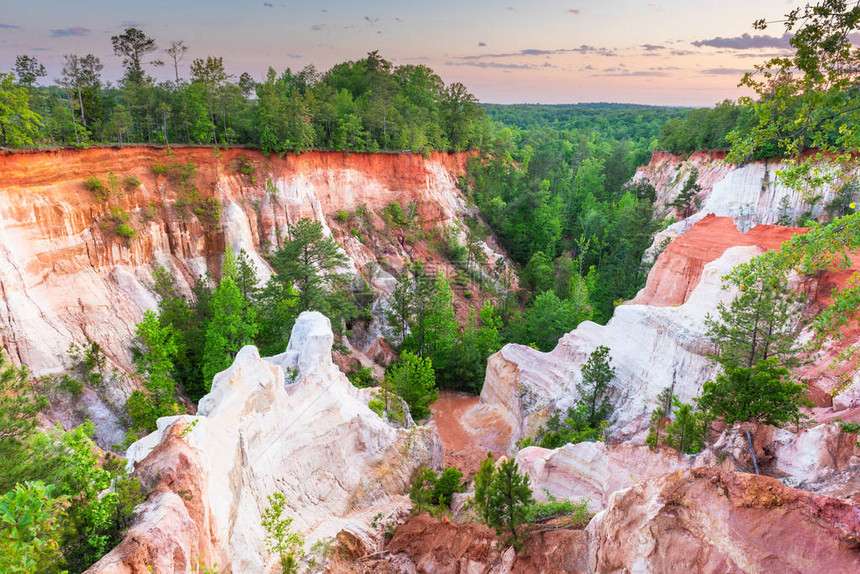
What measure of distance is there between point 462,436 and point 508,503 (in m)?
16.9

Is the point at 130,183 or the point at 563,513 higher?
the point at 130,183

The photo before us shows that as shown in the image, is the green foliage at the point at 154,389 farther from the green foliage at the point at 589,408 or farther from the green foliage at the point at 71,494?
the green foliage at the point at 589,408

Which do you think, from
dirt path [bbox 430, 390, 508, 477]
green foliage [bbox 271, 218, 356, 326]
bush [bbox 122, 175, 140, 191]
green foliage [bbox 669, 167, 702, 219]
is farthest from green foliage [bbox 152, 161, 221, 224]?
green foliage [bbox 669, 167, 702, 219]

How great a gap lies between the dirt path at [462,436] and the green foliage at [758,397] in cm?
1078

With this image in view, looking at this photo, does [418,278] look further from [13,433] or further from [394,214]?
[13,433]

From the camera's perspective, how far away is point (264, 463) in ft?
47.0

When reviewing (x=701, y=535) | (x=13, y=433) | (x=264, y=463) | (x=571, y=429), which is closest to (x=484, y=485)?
(x=701, y=535)

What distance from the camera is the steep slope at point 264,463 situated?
951 cm

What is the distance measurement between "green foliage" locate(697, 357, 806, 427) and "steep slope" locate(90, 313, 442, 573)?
10.7 m

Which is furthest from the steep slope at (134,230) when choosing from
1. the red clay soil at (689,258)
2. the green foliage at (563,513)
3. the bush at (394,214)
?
the green foliage at (563,513)

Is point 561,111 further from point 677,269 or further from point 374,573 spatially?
point 374,573

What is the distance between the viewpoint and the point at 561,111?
182 m

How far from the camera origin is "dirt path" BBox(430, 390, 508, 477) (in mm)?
23922

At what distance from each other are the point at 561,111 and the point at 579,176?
12903cm
